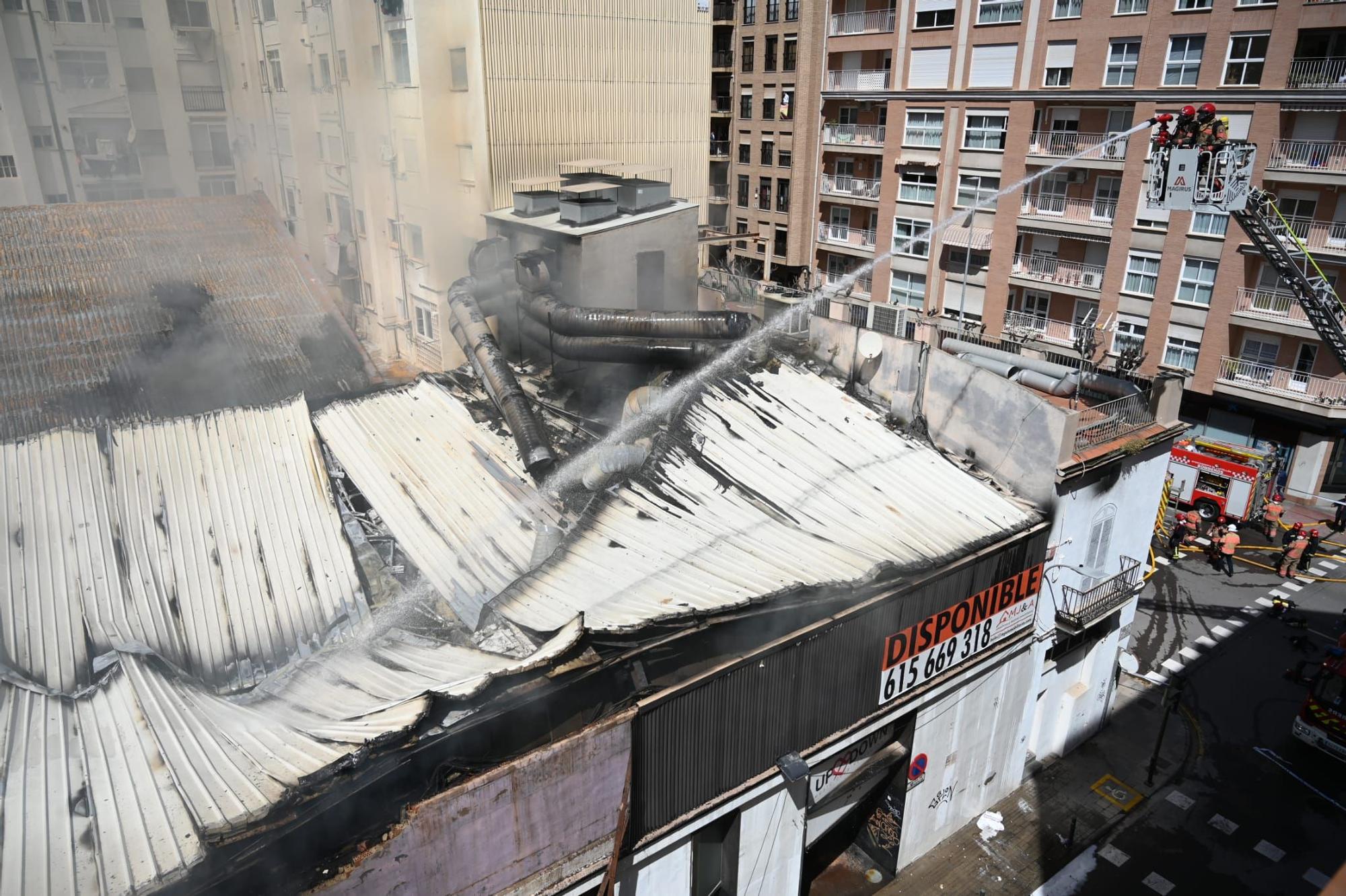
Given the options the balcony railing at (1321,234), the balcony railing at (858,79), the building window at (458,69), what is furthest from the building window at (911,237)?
the building window at (458,69)

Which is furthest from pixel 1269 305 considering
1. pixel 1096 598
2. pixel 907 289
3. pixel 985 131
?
pixel 1096 598

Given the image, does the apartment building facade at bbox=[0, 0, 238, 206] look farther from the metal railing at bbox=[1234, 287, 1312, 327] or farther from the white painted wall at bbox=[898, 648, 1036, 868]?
the metal railing at bbox=[1234, 287, 1312, 327]

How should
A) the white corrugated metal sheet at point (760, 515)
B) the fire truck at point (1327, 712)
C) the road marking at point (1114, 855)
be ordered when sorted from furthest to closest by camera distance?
the fire truck at point (1327, 712)
the road marking at point (1114, 855)
the white corrugated metal sheet at point (760, 515)

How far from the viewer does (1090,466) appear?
10.2 meters

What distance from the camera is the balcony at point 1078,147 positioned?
2211cm

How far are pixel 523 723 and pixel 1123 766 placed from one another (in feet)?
33.8

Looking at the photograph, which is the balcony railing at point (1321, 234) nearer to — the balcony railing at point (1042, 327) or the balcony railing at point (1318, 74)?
the balcony railing at point (1318, 74)

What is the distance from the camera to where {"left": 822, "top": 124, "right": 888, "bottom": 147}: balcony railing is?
1115 inches

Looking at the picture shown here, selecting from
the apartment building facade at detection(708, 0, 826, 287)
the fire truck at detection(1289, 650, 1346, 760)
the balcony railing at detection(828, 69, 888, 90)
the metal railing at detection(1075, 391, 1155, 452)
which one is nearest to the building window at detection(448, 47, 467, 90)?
the metal railing at detection(1075, 391, 1155, 452)

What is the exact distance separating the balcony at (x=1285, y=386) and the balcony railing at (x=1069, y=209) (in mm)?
4999

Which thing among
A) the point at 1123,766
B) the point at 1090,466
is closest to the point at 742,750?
the point at 1090,466

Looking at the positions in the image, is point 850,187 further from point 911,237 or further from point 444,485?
point 444,485

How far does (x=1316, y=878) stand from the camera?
10594mm

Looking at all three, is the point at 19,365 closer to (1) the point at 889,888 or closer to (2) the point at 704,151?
(1) the point at 889,888
